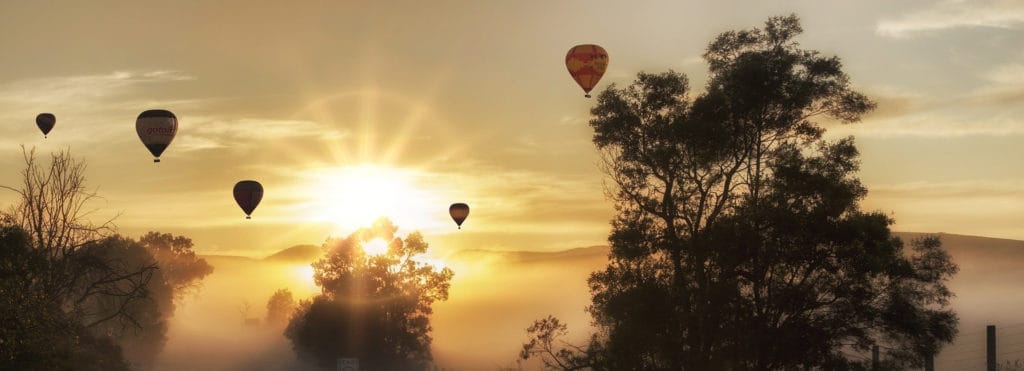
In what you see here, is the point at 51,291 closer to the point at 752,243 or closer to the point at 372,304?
the point at 752,243

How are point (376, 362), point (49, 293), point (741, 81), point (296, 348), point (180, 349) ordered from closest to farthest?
point (741, 81), point (49, 293), point (376, 362), point (296, 348), point (180, 349)

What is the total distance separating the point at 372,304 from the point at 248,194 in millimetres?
19885

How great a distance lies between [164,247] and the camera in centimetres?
14962

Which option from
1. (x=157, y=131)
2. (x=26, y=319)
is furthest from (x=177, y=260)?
(x=26, y=319)

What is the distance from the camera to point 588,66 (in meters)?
69.6

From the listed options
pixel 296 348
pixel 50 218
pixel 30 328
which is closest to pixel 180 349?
pixel 296 348

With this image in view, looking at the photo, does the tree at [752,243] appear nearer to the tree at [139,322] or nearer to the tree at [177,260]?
the tree at [139,322]

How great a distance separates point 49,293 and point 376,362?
55.1m

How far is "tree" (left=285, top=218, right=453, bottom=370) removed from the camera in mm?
103188

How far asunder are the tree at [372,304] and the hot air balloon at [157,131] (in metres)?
26.8

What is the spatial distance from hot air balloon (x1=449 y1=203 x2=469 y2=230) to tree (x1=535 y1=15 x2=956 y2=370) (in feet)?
195

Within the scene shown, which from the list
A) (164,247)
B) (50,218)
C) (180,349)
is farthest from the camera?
(180,349)

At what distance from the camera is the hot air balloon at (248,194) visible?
8744 centimetres

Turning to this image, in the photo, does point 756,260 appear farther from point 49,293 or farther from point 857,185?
point 49,293
